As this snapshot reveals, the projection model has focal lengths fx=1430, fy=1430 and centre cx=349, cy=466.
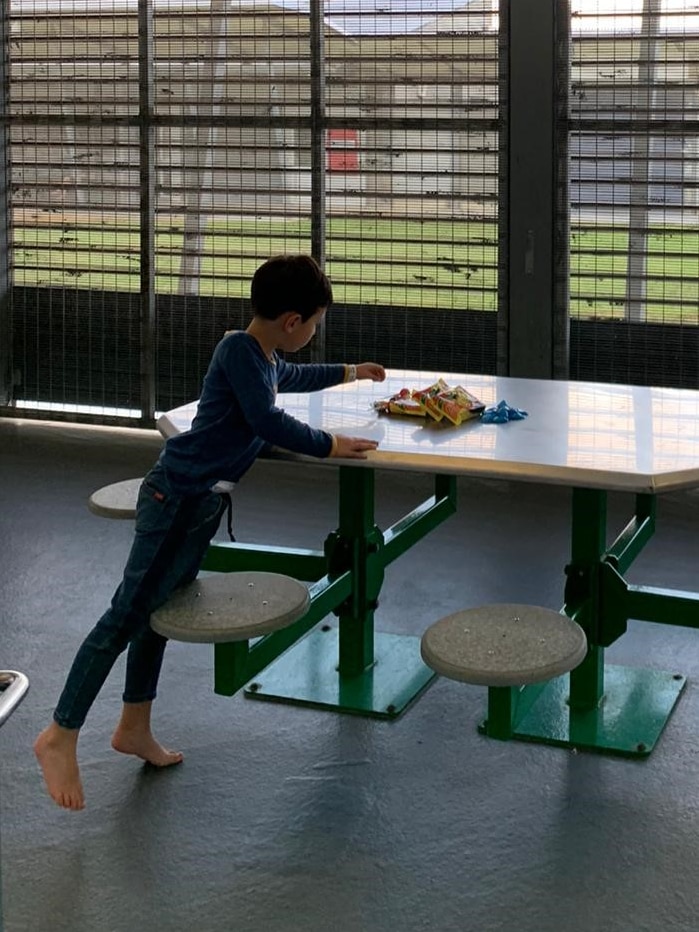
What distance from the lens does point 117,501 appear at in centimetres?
388

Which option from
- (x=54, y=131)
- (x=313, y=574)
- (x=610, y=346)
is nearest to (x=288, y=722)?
(x=313, y=574)

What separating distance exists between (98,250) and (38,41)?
106cm

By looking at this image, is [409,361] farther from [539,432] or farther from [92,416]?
[539,432]

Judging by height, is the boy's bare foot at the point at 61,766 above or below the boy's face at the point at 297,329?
below

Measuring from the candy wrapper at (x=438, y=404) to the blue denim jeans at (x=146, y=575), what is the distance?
69 centimetres

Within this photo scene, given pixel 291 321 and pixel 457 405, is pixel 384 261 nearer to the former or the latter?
pixel 457 405

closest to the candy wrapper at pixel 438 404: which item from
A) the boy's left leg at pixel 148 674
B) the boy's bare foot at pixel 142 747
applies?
the boy's left leg at pixel 148 674

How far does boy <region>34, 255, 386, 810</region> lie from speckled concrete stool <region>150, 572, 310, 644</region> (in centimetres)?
8

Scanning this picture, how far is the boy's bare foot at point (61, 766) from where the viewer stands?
3205mm

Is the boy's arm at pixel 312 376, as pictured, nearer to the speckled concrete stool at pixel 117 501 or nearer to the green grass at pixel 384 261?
the speckled concrete stool at pixel 117 501

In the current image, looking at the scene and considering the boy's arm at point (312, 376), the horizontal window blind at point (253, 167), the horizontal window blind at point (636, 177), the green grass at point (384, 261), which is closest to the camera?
the boy's arm at point (312, 376)

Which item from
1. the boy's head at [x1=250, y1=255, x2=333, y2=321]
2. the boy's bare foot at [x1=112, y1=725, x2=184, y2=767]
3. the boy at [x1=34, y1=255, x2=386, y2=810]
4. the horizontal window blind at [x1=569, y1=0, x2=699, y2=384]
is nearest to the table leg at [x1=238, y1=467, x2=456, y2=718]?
the boy's bare foot at [x1=112, y1=725, x2=184, y2=767]

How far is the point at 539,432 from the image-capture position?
360cm

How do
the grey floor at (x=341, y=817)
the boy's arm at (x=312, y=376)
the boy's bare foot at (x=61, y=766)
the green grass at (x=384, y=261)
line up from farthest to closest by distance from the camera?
the green grass at (x=384, y=261) < the boy's arm at (x=312, y=376) < the boy's bare foot at (x=61, y=766) < the grey floor at (x=341, y=817)
